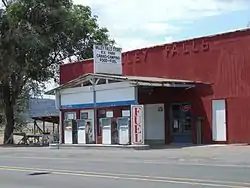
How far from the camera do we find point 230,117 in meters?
28.9

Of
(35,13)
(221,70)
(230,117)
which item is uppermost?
(35,13)

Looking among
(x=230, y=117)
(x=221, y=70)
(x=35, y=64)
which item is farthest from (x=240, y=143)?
(x=35, y=64)

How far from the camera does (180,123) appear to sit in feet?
105

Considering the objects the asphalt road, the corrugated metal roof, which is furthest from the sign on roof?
the corrugated metal roof

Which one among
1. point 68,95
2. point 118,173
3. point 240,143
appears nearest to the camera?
point 118,173

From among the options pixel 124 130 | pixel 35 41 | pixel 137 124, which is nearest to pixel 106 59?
pixel 124 130

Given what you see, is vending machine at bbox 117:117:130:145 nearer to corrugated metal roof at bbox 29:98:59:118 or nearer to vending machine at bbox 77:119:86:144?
vending machine at bbox 77:119:86:144

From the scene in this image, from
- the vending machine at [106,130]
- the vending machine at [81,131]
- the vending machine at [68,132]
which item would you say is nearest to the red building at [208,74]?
the vending machine at [106,130]

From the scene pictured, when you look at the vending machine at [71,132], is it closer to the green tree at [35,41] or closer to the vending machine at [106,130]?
the vending machine at [106,130]

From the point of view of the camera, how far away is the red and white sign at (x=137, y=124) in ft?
94.0

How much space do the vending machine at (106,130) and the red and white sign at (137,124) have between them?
84.5 inches

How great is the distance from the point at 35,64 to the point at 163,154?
19631 mm

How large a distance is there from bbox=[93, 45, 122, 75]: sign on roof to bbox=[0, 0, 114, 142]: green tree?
7.14 meters

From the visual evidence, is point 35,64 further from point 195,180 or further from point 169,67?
point 195,180
